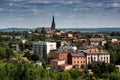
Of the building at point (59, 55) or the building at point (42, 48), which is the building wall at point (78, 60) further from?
→ the building at point (42, 48)

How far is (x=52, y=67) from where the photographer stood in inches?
1545

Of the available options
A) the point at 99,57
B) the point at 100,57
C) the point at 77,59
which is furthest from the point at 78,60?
the point at 100,57

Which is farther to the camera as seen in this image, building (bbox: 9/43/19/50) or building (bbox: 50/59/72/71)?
building (bbox: 9/43/19/50)

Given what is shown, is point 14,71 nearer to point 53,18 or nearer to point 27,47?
point 27,47

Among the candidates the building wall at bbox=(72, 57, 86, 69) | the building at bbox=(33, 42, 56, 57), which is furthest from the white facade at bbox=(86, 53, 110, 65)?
the building at bbox=(33, 42, 56, 57)

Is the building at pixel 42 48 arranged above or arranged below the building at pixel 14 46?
above

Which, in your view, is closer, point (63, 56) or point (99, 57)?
Answer: point (63, 56)

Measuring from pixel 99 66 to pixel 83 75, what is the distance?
283cm

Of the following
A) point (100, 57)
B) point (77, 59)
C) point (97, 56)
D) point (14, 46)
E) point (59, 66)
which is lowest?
point (14, 46)

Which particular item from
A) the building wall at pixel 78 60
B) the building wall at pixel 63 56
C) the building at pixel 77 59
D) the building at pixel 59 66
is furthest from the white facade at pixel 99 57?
the building at pixel 59 66

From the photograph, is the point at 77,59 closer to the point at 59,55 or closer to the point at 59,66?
the point at 59,55

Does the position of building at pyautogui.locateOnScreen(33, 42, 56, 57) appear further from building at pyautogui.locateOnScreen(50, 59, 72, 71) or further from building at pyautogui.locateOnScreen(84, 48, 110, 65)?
building at pyautogui.locateOnScreen(50, 59, 72, 71)

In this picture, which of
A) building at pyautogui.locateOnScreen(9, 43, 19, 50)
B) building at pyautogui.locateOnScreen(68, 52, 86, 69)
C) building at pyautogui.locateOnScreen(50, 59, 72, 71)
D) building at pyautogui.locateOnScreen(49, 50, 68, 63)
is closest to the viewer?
building at pyautogui.locateOnScreen(50, 59, 72, 71)

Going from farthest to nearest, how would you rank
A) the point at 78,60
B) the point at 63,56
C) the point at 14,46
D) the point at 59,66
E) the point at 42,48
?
the point at 14,46, the point at 42,48, the point at 63,56, the point at 78,60, the point at 59,66
